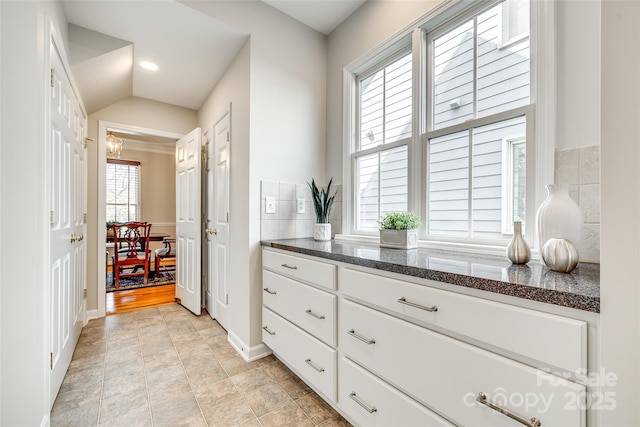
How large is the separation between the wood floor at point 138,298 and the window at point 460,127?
2787mm

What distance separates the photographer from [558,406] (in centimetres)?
70

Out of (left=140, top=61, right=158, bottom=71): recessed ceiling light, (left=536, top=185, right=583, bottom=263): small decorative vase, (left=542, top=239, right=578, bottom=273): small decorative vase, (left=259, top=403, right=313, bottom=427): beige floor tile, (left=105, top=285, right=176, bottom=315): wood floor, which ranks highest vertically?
(left=140, top=61, right=158, bottom=71): recessed ceiling light

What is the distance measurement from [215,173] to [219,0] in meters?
1.43

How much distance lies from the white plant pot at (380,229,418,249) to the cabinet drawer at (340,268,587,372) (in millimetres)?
501

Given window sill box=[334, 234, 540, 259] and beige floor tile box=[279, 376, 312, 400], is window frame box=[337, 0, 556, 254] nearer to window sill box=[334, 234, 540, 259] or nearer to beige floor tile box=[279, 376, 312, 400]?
window sill box=[334, 234, 540, 259]

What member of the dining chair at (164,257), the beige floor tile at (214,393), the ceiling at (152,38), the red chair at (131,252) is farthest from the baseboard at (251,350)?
the dining chair at (164,257)

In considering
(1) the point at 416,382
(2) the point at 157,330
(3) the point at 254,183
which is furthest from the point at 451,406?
(2) the point at 157,330

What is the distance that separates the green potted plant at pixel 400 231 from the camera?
1.60 m

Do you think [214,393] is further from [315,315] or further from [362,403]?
[362,403]

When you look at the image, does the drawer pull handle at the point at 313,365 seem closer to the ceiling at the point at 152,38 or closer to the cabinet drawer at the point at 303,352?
the cabinet drawer at the point at 303,352

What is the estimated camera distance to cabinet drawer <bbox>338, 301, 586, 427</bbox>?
0.71 meters

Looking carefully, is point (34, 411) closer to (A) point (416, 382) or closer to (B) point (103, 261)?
(A) point (416, 382)

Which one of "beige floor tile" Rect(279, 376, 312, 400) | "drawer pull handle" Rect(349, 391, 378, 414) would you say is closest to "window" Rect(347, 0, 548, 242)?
"drawer pull handle" Rect(349, 391, 378, 414)

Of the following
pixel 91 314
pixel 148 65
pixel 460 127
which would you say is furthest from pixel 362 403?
pixel 148 65
